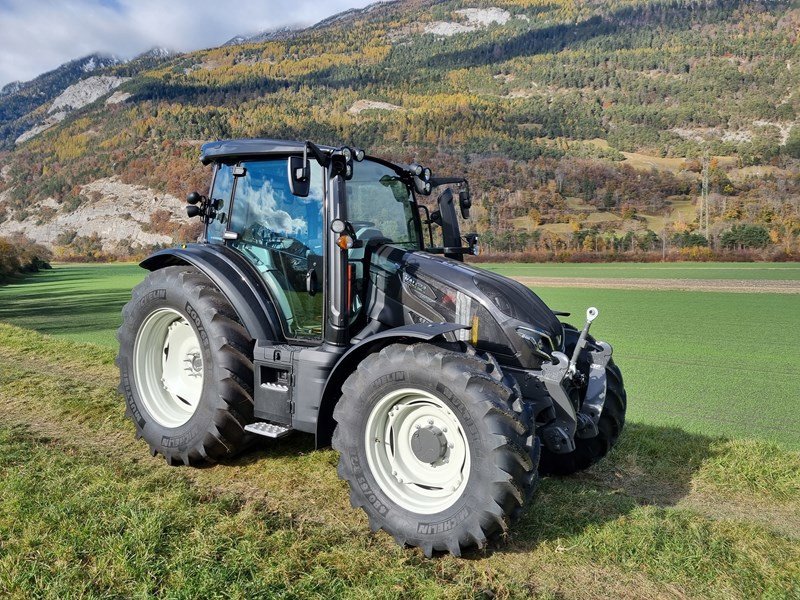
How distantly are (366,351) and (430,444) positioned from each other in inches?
27.8

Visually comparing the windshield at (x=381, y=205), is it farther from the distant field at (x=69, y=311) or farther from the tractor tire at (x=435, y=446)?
the distant field at (x=69, y=311)

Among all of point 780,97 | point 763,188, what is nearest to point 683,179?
point 763,188

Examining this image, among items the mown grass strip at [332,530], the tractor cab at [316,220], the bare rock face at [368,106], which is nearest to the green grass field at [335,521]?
the mown grass strip at [332,530]

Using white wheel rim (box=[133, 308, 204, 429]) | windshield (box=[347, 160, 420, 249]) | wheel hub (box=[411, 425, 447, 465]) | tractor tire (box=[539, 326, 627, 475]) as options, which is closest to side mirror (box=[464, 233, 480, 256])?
windshield (box=[347, 160, 420, 249])

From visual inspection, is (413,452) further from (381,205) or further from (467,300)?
(381,205)

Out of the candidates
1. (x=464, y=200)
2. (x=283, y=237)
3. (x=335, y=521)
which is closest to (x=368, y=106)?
(x=464, y=200)

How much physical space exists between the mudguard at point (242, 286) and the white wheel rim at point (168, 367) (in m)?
0.55

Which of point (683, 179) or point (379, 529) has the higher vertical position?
point (683, 179)

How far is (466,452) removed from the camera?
343 centimetres

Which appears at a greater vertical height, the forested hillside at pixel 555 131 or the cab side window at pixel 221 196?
the forested hillside at pixel 555 131

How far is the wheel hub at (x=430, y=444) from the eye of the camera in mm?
3482

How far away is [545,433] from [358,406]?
111 centimetres

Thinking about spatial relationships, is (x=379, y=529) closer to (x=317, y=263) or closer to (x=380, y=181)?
(x=317, y=263)

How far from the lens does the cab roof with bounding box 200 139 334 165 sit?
4281 mm
